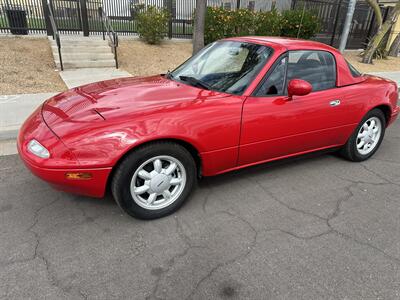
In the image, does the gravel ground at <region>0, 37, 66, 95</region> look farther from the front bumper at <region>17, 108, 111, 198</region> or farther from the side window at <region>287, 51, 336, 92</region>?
the side window at <region>287, 51, 336, 92</region>

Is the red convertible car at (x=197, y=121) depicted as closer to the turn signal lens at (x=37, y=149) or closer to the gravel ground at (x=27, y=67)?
the turn signal lens at (x=37, y=149)

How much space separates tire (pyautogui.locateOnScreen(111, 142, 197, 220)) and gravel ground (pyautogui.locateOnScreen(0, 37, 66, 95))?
495cm

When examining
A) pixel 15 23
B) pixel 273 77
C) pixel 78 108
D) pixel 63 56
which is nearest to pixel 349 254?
pixel 273 77

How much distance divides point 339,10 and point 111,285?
16.3 m

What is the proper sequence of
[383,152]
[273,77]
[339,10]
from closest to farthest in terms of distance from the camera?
[273,77], [383,152], [339,10]

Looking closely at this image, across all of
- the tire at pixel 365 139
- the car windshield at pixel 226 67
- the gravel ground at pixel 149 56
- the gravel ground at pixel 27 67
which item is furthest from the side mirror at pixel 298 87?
the gravel ground at pixel 149 56

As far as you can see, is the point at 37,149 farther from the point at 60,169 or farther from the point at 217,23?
the point at 217,23

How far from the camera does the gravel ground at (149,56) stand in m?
8.99

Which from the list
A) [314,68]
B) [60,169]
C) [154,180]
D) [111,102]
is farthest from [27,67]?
[314,68]

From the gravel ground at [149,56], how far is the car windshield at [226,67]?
5.07 meters

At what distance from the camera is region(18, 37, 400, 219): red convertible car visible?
248 cm

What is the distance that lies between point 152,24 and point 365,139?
8454 millimetres

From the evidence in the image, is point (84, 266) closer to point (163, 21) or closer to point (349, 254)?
point (349, 254)

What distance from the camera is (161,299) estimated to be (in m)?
2.06
